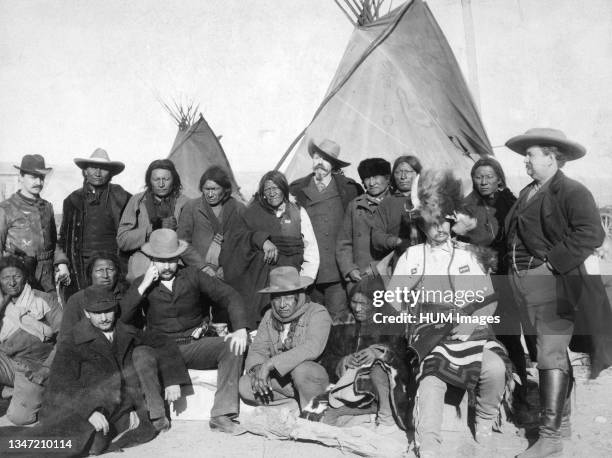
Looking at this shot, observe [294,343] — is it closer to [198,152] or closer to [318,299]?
[318,299]

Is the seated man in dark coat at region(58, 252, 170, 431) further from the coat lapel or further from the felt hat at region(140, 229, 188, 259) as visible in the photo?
the coat lapel

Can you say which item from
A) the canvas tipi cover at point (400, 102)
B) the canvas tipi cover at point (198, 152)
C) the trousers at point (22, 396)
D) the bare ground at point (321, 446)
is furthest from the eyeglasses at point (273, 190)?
the canvas tipi cover at point (198, 152)

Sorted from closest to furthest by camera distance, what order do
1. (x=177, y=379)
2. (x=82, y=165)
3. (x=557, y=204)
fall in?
(x=557, y=204) → (x=177, y=379) → (x=82, y=165)

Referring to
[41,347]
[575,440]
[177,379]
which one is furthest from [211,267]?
[575,440]

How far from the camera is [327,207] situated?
4535 millimetres

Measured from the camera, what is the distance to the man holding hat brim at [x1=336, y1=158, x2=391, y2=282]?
4246 mm

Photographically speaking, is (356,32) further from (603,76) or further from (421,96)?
(603,76)

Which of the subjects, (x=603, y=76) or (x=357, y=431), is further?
(x=603, y=76)

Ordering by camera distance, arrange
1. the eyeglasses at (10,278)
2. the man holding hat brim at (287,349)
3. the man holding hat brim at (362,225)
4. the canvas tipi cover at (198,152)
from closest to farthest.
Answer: the man holding hat brim at (287,349), the eyeglasses at (10,278), the man holding hat brim at (362,225), the canvas tipi cover at (198,152)

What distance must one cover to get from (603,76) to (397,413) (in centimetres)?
Answer: 291

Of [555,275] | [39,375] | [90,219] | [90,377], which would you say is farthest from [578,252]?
[90,219]

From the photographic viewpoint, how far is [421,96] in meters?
5.97

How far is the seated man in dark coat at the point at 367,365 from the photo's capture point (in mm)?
3555

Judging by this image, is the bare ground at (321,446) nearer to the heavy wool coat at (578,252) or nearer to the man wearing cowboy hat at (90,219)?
the heavy wool coat at (578,252)
